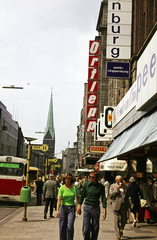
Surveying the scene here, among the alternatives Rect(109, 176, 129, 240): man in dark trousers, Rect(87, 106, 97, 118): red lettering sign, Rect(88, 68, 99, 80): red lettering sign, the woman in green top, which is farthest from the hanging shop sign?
Rect(87, 106, 97, 118): red lettering sign

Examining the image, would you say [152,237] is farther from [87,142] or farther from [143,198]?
[87,142]

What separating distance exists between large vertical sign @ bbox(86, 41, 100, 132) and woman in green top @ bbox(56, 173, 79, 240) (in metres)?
24.3

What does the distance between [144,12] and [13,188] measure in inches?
486

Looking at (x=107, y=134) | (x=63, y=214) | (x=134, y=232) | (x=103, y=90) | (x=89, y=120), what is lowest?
(x=134, y=232)

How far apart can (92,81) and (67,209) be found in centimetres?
2614

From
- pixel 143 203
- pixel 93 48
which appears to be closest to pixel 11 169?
pixel 143 203

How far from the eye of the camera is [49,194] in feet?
46.6

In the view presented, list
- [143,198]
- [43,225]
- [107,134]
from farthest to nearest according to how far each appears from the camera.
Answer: [107,134]
[143,198]
[43,225]

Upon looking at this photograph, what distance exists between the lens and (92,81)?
110 ft

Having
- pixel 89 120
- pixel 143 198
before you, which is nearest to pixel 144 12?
pixel 143 198

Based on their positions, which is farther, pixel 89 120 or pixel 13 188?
pixel 89 120

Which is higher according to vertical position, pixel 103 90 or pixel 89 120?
pixel 103 90

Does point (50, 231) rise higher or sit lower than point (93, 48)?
lower

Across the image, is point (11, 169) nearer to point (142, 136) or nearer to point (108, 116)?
point (108, 116)
